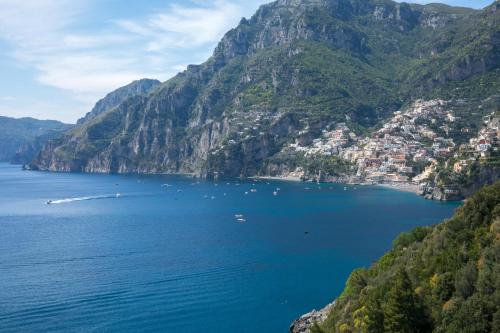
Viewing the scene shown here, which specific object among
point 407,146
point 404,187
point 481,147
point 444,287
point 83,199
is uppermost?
point 407,146

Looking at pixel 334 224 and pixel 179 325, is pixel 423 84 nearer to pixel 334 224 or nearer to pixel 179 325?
pixel 334 224

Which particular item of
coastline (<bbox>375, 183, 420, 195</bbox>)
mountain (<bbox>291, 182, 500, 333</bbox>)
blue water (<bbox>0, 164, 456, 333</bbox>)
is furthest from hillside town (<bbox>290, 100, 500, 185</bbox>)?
mountain (<bbox>291, 182, 500, 333</bbox>)

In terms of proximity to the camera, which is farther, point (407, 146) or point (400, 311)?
point (407, 146)

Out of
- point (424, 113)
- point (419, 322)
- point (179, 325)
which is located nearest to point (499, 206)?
point (419, 322)

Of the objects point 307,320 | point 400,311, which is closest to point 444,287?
point 400,311

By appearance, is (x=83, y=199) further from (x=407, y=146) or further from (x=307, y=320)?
(x=307, y=320)

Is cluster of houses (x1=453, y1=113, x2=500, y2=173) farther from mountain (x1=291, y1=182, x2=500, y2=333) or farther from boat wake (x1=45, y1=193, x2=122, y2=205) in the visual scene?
mountain (x1=291, y1=182, x2=500, y2=333)

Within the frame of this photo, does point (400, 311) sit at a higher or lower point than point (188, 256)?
higher
